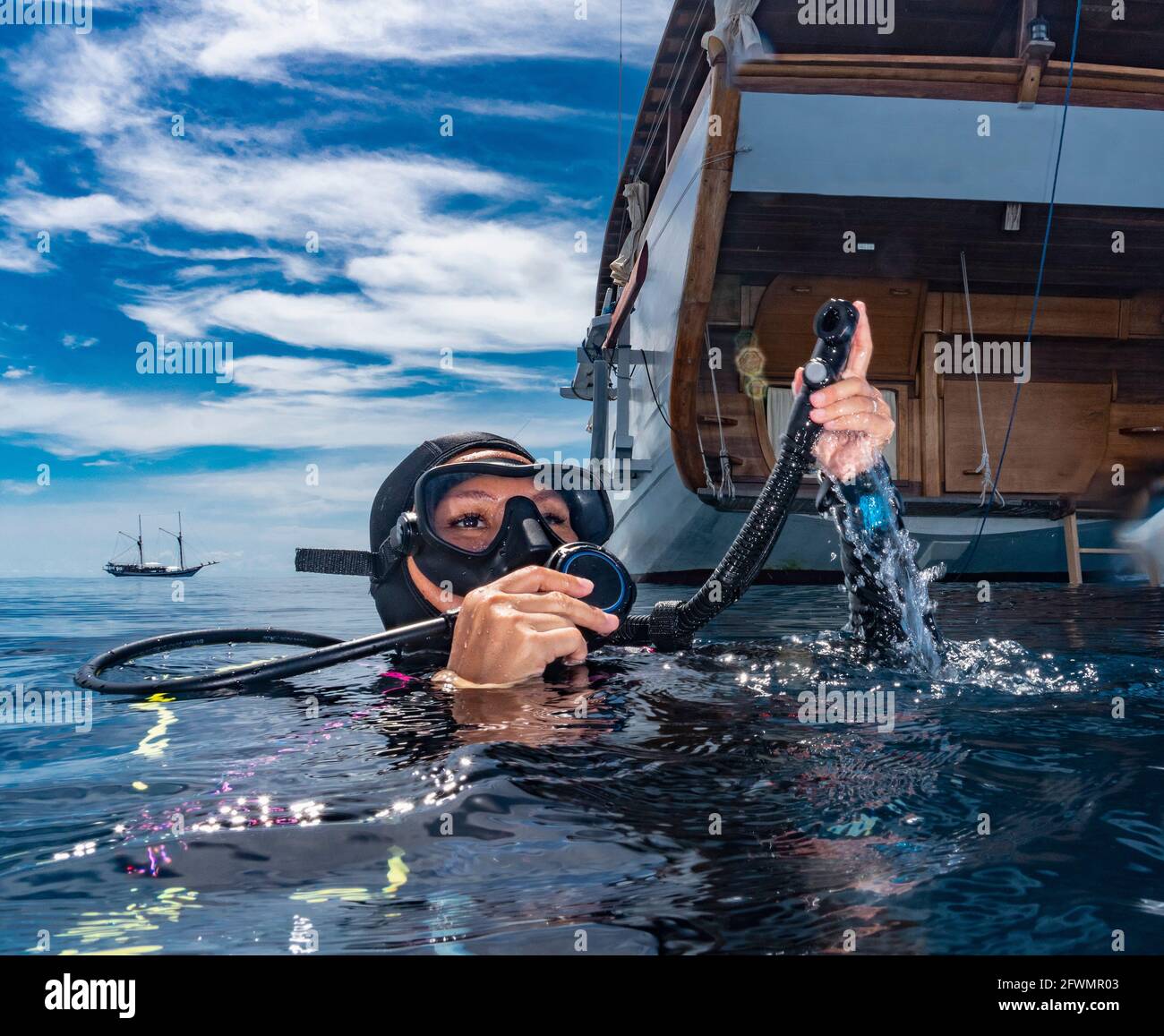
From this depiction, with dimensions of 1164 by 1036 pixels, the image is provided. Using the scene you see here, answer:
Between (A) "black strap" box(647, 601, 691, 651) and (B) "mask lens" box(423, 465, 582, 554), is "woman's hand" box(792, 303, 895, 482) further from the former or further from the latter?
(B) "mask lens" box(423, 465, 582, 554)

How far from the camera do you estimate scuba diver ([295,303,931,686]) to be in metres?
2.50

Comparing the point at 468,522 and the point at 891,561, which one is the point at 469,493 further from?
the point at 891,561

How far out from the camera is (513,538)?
324 cm

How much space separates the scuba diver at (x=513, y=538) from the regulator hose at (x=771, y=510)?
5 cm

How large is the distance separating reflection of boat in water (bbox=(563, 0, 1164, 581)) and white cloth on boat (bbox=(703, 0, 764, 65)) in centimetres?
2

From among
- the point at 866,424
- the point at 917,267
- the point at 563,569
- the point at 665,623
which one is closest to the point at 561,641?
the point at 563,569

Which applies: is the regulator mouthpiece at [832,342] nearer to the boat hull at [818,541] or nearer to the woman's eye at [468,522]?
the woman's eye at [468,522]

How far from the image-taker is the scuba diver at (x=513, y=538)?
250 centimetres

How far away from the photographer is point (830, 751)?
2.04m

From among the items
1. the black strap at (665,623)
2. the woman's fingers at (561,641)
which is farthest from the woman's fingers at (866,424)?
the black strap at (665,623)

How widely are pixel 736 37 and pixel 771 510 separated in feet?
19.0

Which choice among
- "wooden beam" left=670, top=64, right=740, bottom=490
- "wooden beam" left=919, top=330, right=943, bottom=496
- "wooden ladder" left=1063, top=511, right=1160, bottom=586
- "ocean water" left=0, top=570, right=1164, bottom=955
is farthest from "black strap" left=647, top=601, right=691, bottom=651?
"wooden ladder" left=1063, top=511, right=1160, bottom=586

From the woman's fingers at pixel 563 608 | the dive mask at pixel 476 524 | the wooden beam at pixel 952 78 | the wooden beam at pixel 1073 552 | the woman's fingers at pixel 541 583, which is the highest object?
the wooden beam at pixel 952 78

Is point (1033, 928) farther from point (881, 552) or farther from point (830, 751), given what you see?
point (881, 552)
